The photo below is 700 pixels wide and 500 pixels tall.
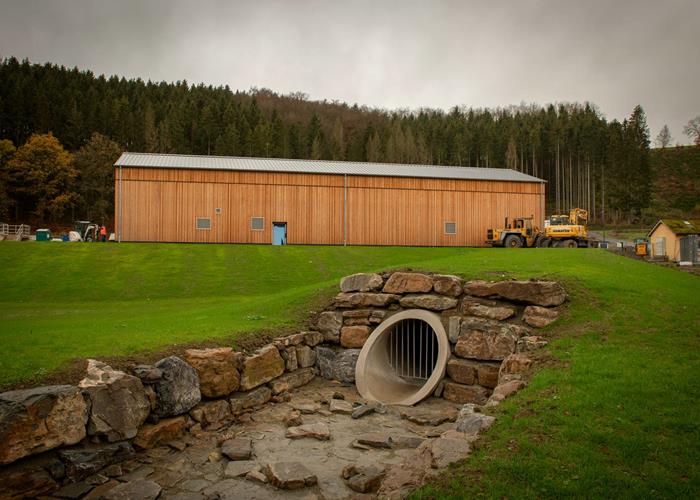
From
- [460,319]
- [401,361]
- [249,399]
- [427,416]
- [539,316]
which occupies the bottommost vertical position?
[427,416]

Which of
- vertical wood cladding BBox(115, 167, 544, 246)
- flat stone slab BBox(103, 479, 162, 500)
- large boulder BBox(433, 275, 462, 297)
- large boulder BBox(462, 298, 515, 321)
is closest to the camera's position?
flat stone slab BBox(103, 479, 162, 500)

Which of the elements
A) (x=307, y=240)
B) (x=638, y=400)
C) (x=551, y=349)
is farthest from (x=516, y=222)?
(x=638, y=400)

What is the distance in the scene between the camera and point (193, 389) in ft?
32.6

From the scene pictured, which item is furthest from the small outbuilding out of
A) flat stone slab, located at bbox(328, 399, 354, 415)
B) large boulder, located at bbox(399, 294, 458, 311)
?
flat stone slab, located at bbox(328, 399, 354, 415)

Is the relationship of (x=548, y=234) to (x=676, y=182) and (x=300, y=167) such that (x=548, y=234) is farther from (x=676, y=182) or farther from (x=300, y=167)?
(x=676, y=182)

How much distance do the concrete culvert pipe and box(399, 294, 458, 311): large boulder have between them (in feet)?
1.16

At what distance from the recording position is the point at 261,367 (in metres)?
11.7

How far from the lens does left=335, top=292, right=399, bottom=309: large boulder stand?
1489cm

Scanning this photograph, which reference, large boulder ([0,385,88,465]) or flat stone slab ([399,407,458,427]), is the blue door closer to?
flat stone slab ([399,407,458,427])

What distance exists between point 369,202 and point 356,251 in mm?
7705

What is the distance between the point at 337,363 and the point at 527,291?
18.9 feet

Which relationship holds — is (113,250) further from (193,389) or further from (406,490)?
(406,490)

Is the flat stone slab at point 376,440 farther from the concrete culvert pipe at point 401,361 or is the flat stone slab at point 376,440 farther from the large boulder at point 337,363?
the large boulder at point 337,363

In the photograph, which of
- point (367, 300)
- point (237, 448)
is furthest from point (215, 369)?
point (367, 300)
